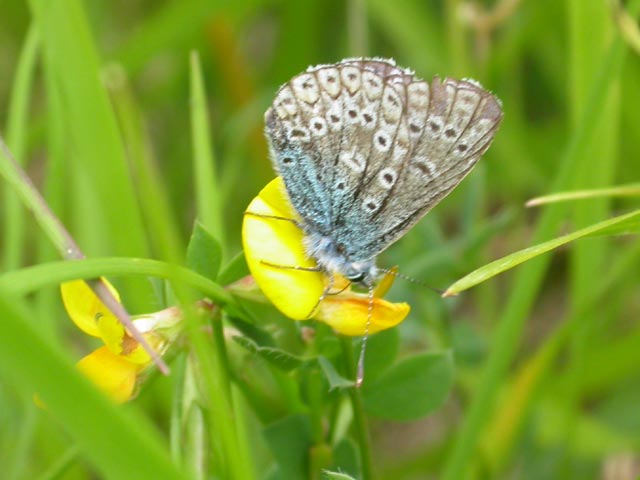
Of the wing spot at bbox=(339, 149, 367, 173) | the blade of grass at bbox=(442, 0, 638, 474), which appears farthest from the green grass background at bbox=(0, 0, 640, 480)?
the wing spot at bbox=(339, 149, 367, 173)

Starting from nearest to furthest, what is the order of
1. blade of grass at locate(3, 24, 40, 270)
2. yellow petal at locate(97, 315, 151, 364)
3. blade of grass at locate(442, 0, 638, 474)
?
yellow petal at locate(97, 315, 151, 364), blade of grass at locate(442, 0, 638, 474), blade of grass at locate(3, 24, 40, 270)

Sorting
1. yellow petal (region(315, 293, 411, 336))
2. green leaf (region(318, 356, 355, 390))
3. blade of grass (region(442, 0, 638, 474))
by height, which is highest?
yellow petal (region(315, 293, 411, 336))

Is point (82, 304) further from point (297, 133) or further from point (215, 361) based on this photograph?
point (297, 133)

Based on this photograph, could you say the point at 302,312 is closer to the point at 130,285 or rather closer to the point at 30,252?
the point at 130,285

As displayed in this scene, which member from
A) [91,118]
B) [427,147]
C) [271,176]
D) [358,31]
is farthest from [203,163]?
[271,176]

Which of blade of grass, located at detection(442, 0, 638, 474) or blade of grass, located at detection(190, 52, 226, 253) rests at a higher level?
blade of grass, located at detection(190, 52, 226, 253)

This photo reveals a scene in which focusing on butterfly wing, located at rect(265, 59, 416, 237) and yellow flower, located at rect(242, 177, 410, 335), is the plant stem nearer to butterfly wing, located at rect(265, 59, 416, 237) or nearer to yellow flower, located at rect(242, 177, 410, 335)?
yellow flower, located at rect(242, 177, 410, 335)
